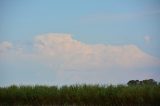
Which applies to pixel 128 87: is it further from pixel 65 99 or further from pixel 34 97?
pixel 34 97

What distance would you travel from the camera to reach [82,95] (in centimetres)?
1617

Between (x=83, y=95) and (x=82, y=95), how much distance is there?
5 centimetres

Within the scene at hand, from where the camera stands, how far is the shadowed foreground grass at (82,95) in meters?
15.3

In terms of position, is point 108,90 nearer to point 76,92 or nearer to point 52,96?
point 76,92

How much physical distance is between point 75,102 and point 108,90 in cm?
140

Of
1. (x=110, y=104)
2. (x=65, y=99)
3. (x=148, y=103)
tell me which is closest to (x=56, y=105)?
(x=65, y=99)

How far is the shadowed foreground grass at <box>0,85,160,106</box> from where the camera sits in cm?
1529

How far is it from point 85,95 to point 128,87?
5.71 feet

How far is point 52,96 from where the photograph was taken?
16641mm

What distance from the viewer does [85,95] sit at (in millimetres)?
16109

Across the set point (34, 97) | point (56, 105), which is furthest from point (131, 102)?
point (34, 97)

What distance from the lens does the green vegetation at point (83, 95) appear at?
15.3 meters

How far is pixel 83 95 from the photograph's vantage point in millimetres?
16141

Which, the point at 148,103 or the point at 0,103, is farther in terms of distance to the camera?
the point at 0,103
